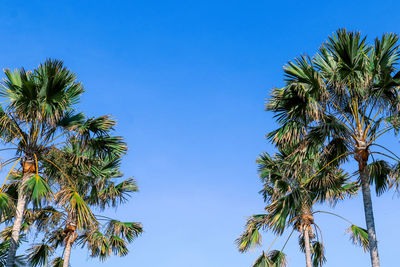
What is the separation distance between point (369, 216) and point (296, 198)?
6.10ft

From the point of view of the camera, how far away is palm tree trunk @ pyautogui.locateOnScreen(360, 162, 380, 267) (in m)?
10.2

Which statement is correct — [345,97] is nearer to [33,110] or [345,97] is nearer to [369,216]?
[369,216]

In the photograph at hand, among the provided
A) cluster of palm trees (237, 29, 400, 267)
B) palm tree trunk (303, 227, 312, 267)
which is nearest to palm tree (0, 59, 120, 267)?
cluster of palm trees (237, 29, 400, 267)

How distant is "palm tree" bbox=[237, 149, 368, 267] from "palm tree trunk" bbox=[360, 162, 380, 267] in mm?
1122

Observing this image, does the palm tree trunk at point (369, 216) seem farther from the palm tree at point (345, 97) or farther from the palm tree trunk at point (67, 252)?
the palm tree trunk at point (67, 252)

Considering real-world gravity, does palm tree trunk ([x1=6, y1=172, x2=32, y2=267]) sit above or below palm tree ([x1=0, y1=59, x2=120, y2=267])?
below

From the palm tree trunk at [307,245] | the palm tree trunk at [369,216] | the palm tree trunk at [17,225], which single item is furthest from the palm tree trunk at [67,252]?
the palm tree trunk at [369,216]

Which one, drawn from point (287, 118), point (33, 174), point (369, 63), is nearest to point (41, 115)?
point (33, 174)

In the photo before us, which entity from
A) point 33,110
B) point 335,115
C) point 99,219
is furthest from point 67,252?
point 335,115

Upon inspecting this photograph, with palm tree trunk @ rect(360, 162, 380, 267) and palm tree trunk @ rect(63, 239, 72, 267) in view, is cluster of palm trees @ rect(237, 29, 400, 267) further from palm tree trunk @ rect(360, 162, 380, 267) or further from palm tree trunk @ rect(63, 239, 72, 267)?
palm tree trunk @ rect(63, 239, 72, 267)

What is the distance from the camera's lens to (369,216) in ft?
34.8

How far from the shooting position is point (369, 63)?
36.1ft

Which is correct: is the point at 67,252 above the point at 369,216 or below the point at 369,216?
above

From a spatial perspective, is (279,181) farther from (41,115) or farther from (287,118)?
(41,115)
